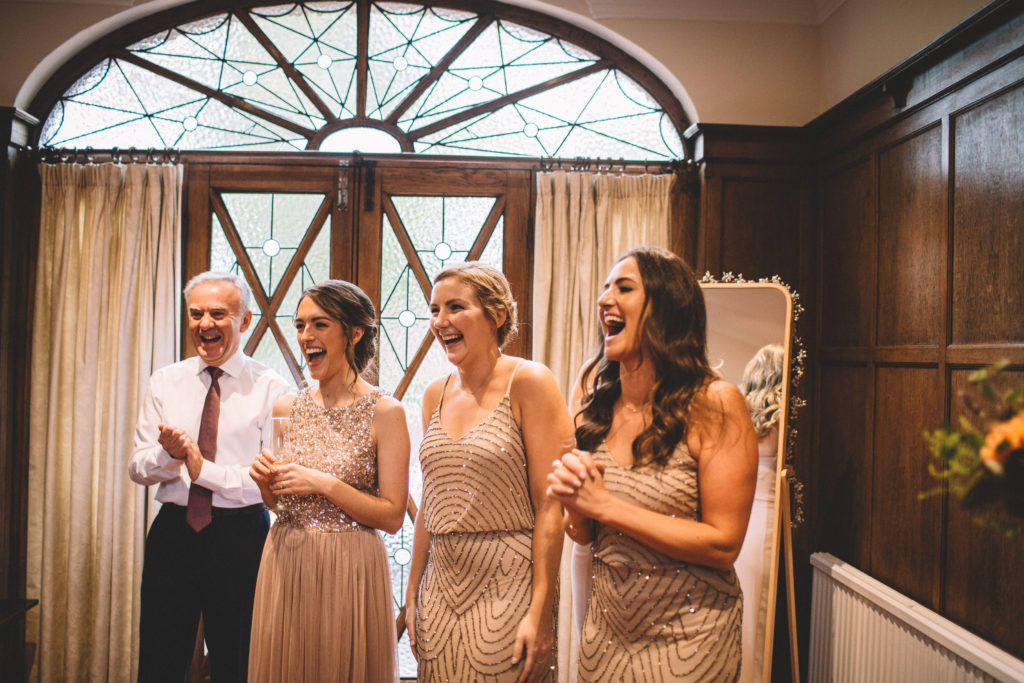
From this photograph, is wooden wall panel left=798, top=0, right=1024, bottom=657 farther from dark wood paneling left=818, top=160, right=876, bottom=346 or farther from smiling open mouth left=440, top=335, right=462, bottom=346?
smiling open mouth left=440, top=335, right=462, bottom=346

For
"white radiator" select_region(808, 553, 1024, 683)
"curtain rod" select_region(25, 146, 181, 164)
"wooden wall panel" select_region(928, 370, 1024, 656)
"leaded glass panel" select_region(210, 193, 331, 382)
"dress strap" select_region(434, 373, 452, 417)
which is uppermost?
"curtain rod" select_region(25, 146, 181, 164)

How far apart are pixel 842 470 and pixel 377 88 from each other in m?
2.91

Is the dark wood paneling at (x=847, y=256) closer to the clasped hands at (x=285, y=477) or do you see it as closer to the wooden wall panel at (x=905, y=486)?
the wooden wall panel at (x=905, y=486)

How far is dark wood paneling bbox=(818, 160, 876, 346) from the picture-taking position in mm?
2779

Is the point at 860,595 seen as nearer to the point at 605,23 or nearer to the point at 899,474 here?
the point at 899,474

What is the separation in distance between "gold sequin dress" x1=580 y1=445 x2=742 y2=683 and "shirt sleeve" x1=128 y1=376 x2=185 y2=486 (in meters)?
1.59

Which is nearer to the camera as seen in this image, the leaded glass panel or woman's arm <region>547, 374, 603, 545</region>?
woman's arm <region>547, 374, 603, 545</region>

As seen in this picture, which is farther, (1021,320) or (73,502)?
(73,502)

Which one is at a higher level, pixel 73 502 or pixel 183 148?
pixel 183 148

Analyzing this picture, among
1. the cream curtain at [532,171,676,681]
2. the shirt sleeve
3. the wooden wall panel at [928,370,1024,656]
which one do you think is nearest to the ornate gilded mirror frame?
the wooden wall panel at [928,370,1024,656]

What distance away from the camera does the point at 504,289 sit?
173 centimetres

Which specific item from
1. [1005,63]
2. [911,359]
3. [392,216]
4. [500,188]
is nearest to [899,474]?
[911,359]

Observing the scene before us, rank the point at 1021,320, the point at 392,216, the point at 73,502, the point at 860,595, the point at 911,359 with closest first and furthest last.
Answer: the point at 1021,320, the point at 911,359, the point at 860,595, the point at 73,502, the point at 392,216

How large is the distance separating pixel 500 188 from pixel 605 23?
3.30 feet
